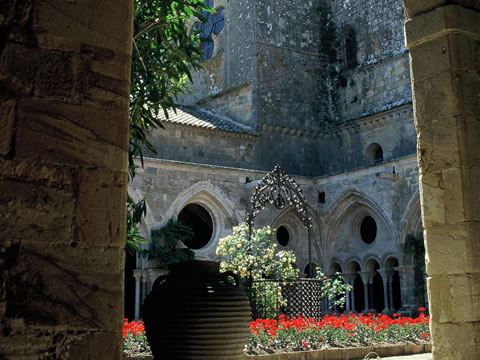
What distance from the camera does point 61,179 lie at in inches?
88.4

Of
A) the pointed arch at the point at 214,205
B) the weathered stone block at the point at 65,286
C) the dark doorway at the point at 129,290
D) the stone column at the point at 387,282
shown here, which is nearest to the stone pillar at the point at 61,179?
the weathered stone block at the point at 65,286

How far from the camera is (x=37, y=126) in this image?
2.21 meters

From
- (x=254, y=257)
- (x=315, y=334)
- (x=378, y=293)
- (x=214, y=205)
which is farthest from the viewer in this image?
(x=378, y=293)

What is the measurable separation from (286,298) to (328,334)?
2.53 meters

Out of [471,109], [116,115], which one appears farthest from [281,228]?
[116,115]

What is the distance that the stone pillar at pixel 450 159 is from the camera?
378 centimetres

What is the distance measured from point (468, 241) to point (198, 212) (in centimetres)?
1375

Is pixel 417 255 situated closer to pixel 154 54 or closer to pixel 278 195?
pixel 278 195

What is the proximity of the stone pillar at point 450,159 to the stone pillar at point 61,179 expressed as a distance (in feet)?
7.70

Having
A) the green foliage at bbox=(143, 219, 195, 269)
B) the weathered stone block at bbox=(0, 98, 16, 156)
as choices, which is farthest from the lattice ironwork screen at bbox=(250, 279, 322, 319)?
the weathered stone block at bbox=(0, 98, 16, 156)

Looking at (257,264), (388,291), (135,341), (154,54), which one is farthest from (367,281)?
(154,54)

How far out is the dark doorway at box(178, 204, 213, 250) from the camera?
17078 mm

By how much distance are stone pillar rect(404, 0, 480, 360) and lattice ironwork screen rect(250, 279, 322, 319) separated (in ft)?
22.3

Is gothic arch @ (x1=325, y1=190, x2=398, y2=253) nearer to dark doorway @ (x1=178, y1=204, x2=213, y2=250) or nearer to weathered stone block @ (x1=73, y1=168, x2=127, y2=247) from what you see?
dark doorway @ (x1=178, y1=204, x2=213, y2=250)
